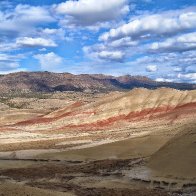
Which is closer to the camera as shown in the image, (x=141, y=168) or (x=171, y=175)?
(x=171, y=175)

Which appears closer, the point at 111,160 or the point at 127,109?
the point at 111,160

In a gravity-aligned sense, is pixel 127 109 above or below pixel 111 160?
above

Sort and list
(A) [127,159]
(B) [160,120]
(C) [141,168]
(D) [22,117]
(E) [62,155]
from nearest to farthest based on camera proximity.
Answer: (C) [141,168]
(A) [127,159]
(E) [62,155]
(B) [160,120]
(D) [22,117]

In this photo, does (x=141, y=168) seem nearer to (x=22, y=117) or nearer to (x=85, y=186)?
(x=85, y=186)

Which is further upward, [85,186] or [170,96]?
[170,96]

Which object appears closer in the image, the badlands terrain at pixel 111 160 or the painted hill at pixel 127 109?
the badlands terrain at pixel 111 160

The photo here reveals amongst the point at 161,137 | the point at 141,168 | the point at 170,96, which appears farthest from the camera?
the point at 170,96

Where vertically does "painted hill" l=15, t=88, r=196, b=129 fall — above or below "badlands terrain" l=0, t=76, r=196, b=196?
above

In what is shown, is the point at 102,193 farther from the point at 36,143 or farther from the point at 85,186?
the point at 36,143

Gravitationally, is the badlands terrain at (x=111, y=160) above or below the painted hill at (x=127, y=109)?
below

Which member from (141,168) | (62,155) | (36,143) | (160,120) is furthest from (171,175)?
(160,120)

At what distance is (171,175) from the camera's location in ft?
129

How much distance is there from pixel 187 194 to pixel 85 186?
8917 mm

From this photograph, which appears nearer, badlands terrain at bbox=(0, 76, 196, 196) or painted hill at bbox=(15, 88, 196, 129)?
badlands terrain at bbox=(0, 76, 196, 196)
